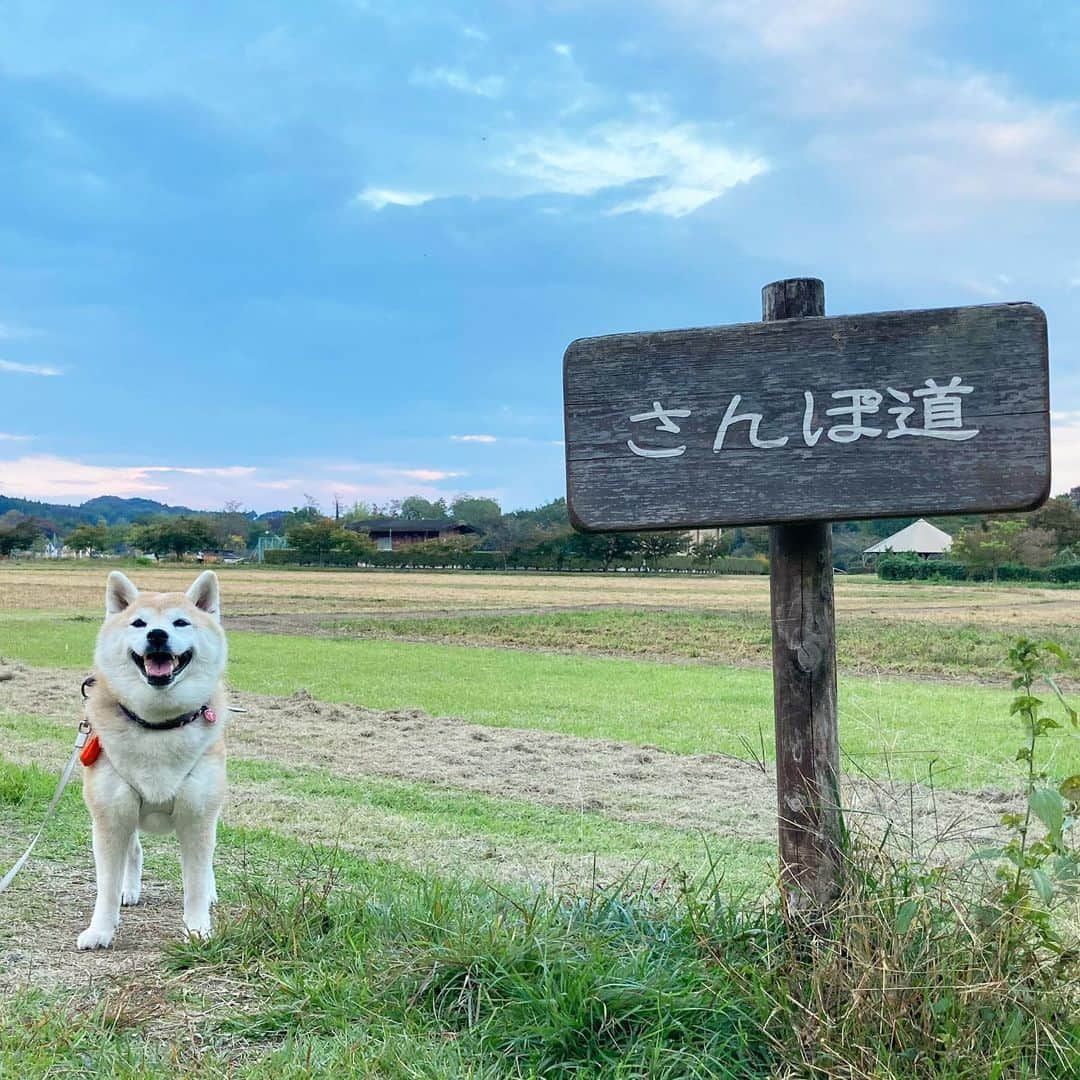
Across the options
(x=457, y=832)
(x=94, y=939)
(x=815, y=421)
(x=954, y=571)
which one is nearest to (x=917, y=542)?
(x=954, y=571)

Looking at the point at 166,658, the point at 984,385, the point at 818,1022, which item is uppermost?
the point at 984,385

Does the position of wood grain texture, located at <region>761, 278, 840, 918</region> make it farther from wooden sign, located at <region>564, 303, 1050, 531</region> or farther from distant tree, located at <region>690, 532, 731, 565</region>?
distant tree, located at <region>690, 532, 731, 565</region>

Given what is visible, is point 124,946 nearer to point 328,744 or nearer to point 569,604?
point 328,744

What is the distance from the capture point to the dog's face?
12.5ft

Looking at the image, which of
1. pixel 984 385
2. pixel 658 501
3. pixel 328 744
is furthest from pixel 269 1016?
pixel 328 744

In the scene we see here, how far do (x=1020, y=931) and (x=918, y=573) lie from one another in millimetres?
45645

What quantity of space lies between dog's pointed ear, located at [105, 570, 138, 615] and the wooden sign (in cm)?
205

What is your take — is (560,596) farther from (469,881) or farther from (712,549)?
(469,881)

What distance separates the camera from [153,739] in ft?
12.7

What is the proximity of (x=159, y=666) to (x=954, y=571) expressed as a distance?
45.9 m

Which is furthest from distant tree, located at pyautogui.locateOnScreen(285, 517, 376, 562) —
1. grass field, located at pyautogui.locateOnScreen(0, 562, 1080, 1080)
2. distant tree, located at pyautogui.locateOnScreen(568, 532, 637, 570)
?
grass field, located at pyautogui.locateOnScreen(0, 562, 1080, 1080)

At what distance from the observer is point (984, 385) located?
2807 mm

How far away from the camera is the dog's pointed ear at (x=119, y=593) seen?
3928 millimetres

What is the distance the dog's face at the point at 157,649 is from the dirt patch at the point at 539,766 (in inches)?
127
